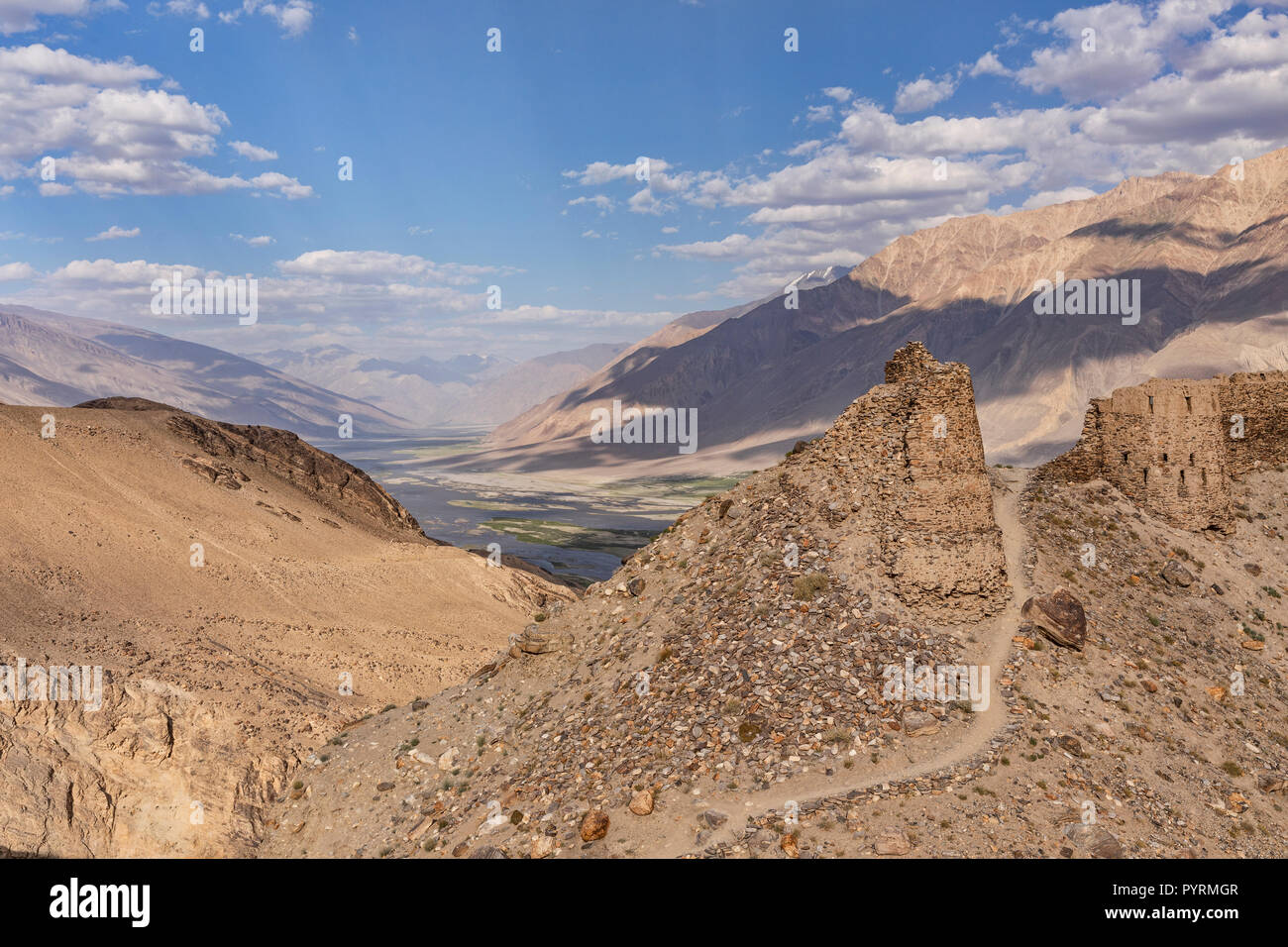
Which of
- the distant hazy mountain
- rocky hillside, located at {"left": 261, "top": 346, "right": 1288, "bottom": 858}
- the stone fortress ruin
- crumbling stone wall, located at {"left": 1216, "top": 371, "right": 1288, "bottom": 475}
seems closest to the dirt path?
rocky hillside, located at {"left": 261, "top": 346, "right": 1288, "bottom": 858}

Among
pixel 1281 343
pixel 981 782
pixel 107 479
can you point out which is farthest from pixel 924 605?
pixel 1281 343

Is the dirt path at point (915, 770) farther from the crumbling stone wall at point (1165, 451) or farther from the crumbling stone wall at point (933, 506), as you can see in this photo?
the crumbling stone wall at point (1165, 451)

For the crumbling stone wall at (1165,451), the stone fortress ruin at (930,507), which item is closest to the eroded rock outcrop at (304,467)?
the stone fortress ruin at (930,507)

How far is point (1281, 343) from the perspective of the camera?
11112 centimetres

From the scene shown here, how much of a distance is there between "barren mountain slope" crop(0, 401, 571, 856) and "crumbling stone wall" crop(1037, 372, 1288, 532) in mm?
21382

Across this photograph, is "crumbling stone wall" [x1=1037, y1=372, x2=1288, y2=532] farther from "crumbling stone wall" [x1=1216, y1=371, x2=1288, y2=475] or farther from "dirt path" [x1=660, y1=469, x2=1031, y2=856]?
"dirt path" [x1=660, y1=469, x2=1031, y2=856]

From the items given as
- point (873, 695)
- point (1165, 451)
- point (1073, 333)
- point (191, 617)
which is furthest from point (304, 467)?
point (1073, 333)

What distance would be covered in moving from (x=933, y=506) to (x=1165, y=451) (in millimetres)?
9792

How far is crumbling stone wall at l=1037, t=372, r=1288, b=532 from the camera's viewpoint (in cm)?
2167

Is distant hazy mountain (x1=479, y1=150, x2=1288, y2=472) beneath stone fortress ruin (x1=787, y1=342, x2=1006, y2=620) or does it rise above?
above

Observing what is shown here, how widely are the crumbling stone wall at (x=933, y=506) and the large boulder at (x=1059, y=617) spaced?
68 cm

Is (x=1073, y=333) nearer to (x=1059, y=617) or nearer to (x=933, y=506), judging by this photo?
(x=1059, y=617)

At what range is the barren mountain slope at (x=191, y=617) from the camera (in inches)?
724
